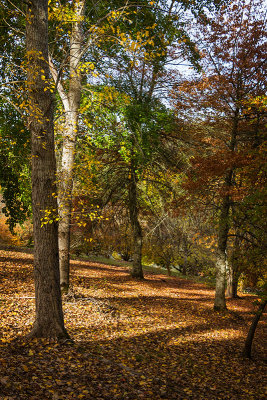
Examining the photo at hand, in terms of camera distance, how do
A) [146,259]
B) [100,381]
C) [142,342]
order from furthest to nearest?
[146,259]
[142,342]
[100,381]

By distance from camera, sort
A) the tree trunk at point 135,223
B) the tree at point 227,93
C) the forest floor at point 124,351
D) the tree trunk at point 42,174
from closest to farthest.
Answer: the forest floor at point 124,351 → the tree trunk at point 42,174 → the tree at point 227,93 → the tree trunk at point 135,223

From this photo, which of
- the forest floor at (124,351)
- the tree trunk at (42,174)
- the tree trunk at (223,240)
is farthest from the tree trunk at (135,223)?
the tree trunk at (42,174)

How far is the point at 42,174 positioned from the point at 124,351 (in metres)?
3.88

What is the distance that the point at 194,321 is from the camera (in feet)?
30.2

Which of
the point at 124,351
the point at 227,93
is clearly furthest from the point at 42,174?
the point at 227,93

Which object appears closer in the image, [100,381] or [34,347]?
[100,381]

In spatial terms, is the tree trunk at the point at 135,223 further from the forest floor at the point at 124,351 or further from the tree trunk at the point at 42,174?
the tree trunk at the point at 42,174

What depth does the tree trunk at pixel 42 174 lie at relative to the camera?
16.0ft

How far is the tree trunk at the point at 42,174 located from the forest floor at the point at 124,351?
2.99ft

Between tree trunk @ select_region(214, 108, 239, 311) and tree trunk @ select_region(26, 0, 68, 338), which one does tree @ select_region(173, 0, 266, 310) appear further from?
tree trunk @ select_region(26, 0, 68, 338)

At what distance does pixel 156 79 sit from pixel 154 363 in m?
11.7

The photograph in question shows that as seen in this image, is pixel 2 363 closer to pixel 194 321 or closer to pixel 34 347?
pixel 34 347

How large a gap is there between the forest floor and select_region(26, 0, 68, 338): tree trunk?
2.99 feet

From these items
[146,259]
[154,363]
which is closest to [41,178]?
[154,363]
